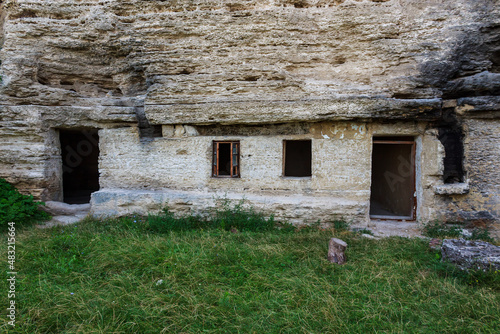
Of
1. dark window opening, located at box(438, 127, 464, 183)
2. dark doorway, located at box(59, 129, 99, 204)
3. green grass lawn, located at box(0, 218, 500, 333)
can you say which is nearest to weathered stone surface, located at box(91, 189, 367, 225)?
green grass lawn, located at box(0, 218, 500, 333)

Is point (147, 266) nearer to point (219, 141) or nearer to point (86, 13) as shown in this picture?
point (219, 141)

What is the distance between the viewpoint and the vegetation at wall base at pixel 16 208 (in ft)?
18.5

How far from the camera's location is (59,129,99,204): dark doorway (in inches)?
374

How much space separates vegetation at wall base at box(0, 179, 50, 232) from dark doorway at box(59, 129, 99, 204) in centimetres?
302

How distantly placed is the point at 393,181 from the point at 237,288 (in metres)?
6.53

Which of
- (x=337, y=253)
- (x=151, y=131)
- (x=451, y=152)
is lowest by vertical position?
(x=337, y=253)

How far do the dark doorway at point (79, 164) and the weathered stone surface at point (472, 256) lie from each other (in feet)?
32.5

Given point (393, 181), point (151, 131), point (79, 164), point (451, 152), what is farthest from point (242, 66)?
point (79, 164)

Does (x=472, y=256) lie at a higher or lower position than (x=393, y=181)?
lower

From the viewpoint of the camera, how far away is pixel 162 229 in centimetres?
554

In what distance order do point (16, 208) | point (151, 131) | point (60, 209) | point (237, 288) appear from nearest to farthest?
1. point (237, 288)
2. point (16, 208)
3. point (60, 209)
4. point (151, 131)

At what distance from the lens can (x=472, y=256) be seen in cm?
372

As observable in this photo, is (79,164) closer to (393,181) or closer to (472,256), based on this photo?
(393,181)

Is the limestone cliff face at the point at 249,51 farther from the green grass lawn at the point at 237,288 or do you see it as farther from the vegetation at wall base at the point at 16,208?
the green grass lawn at the point at 237,288
